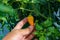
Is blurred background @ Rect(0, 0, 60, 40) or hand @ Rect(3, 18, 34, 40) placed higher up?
blurred background @ Rect(0, 0, 60, 40)

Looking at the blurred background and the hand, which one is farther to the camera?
the hand

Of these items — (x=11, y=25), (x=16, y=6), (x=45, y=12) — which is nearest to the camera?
(x=45, y=12)

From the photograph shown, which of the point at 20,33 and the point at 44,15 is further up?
the point at 44,15

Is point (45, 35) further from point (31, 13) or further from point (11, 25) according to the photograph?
point (11, 25)

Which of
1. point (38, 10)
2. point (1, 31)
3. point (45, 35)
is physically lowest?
point (1, 31)

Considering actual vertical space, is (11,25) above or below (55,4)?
below

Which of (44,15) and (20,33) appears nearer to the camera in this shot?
(44,15)

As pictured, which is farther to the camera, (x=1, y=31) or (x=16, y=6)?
(x=1, y=31)

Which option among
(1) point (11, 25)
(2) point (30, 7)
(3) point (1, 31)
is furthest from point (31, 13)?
(3) point (1, 31)

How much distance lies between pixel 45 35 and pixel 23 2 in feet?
0.80

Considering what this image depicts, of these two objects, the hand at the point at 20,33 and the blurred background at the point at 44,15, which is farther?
the hand at the point at 20,33

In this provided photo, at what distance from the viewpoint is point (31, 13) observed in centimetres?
107

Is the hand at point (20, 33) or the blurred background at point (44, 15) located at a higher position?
the blurred background at point (44, 15)

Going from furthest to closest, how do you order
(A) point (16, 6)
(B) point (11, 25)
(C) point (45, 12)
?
1. (B) point (11, 25)
2. (A) point (16, 6)
3. (C) point (45, 12)
